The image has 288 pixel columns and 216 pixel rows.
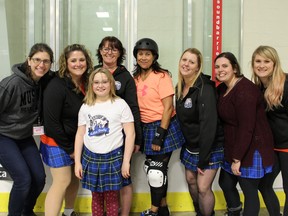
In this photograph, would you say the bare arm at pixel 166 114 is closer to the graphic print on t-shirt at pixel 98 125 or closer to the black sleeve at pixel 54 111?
the graphic print on t-shirt at pixel 98 125

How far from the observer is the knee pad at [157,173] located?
2158 mm

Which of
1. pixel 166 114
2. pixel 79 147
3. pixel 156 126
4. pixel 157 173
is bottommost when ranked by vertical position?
pixel 157 173

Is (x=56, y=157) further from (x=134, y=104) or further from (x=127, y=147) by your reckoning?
(x=134, y=104)

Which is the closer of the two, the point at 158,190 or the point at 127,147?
the point at 127,147

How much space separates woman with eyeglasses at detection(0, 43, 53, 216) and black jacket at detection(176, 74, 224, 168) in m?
1.05

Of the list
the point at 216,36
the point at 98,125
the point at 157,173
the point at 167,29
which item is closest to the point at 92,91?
the point at 98,125

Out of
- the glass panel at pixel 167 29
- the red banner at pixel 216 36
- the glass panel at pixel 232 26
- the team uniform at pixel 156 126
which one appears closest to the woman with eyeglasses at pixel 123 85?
the team uniform at pixel 156 126

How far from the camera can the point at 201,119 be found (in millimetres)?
1958

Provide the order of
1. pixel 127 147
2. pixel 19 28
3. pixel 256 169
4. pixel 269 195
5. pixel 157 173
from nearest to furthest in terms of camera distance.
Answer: pixel 256 169
pixel 127 147
pixel 269 195
pixel 157 173
pixel 19 28

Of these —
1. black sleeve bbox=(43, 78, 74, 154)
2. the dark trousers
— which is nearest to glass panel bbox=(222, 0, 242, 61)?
black sleeve bbox=(43, 78, 74, 154)

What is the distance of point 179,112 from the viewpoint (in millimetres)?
2098

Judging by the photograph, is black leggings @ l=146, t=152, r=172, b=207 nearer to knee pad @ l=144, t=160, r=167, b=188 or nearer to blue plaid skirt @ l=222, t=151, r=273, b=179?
knee pad @ l=144, t=160, r=167, b=188

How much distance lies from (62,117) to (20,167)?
455mm

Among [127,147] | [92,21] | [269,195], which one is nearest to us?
[127,147]
